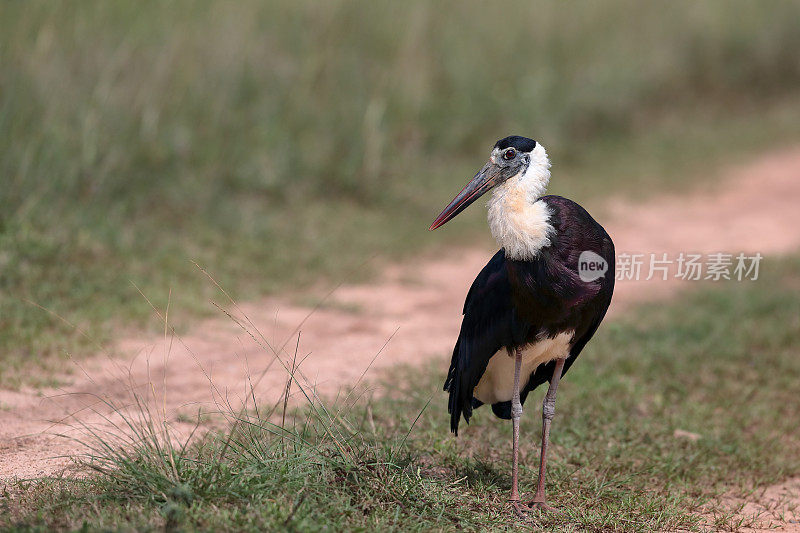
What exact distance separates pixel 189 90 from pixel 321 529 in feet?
18.2

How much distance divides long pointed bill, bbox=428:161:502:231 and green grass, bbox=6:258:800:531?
756 millimetres

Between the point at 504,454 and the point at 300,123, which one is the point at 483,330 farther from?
the point at 300,123

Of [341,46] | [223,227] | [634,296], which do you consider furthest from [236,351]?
[341,46]

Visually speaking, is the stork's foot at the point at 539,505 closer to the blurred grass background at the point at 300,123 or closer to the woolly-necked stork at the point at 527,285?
the woolly-necked stork at the point at 527,285

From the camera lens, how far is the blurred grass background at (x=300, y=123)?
6.00 metres

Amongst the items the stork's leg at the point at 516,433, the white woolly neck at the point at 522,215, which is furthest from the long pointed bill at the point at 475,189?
the stork's leg at the point at 516,433

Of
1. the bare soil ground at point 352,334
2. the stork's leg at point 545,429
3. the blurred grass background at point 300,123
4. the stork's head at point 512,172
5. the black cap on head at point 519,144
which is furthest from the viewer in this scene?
the blurred grass background at point 300,123

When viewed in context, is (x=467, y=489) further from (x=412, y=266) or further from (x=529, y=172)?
(x=412, y=266)

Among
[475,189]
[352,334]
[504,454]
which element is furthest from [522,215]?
[352,334]

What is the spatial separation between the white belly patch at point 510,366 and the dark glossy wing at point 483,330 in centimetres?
9

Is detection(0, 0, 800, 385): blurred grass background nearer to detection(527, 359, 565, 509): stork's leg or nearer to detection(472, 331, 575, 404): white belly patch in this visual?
detection(472, 331, 575, 404): white belly patch

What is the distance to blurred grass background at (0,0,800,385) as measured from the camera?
6000mm

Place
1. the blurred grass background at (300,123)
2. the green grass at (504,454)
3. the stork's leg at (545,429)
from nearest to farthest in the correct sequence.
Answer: the green grass at (504,454) < the stork's leg at (545,429) < the blurred grass background at (300,123)

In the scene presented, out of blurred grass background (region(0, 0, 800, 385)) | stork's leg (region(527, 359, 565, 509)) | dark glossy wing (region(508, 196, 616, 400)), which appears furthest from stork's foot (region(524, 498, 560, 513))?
blurred grass background (region(0, 0, 800, 385))
